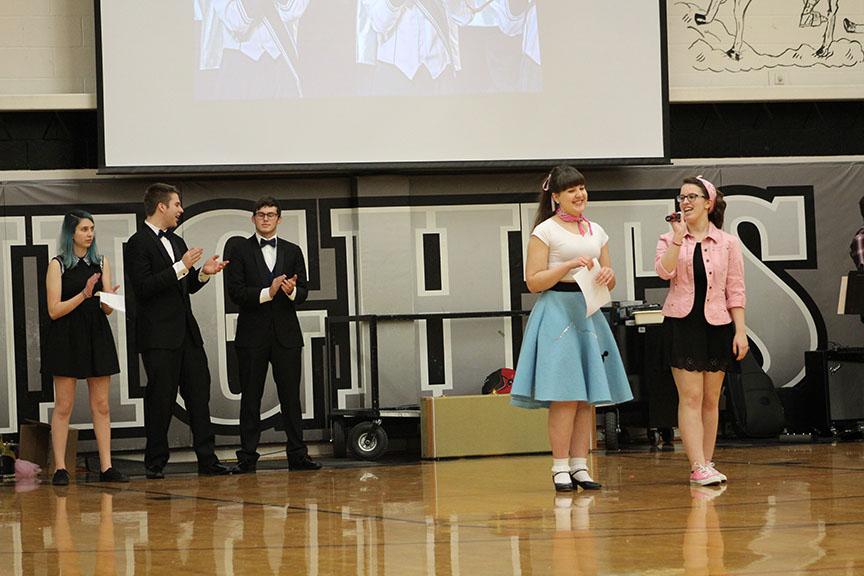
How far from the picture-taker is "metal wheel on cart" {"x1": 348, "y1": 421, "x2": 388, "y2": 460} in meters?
8.02

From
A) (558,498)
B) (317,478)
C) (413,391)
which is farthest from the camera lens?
(413,391)

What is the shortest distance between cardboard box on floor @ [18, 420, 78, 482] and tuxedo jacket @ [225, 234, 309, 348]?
1154 millimetres

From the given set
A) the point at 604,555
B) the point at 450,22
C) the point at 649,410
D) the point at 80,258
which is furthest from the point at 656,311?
the point at 604,555

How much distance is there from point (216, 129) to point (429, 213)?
1.49 metres

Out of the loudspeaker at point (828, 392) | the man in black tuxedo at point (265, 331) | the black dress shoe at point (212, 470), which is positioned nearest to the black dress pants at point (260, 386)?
the man in black tuxedo at point (265, 331)

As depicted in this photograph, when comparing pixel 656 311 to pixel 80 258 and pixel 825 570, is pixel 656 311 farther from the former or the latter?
pixel 825 570

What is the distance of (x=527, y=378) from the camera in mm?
5480

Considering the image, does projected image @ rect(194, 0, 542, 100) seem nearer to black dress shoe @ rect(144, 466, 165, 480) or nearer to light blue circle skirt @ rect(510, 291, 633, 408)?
black dress shoe @ rect(144, 466, 165, 480)

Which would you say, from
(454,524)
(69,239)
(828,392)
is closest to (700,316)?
(454,524)

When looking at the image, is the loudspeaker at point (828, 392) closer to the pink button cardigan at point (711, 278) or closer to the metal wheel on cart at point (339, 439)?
the metal wheel on cart at point (339, 439)

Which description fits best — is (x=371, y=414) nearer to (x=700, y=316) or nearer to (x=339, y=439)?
(x=339, y=439)

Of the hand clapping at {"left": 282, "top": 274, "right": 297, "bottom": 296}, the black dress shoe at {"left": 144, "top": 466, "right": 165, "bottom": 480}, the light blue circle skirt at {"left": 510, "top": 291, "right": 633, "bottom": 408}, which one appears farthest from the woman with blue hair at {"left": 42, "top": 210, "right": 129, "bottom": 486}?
the light blue circle skirt at {"left": 510, "top": 291, "right": 633, "bottom": 408}

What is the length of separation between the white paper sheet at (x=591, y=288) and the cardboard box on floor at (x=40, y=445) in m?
3.47

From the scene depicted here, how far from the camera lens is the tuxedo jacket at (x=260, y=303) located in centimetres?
733
